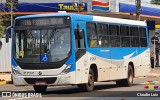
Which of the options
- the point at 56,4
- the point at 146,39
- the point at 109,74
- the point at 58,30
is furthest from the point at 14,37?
the point at 56,4

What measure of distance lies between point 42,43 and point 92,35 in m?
2.54

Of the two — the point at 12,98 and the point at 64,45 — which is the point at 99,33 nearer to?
the point at 64,45

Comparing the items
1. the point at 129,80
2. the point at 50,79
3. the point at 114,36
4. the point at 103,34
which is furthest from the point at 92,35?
the point at 129,80

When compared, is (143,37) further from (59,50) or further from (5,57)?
(5,57)

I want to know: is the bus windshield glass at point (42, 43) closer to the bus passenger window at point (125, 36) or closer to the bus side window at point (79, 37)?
the bus side window at point (79, 37)

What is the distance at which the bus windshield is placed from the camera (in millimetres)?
18297

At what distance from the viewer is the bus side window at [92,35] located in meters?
19.9

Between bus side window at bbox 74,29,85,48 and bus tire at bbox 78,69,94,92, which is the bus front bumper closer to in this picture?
bus side window at bbox 74,29,85,48

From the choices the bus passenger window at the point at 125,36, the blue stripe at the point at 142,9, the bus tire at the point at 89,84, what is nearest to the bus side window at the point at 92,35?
the bus tire at the point at 89,84

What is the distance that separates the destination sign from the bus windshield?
0.72 feet

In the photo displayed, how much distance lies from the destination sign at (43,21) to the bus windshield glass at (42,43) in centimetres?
10

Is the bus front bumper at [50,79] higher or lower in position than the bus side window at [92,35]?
lower

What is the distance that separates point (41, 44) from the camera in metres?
18.5

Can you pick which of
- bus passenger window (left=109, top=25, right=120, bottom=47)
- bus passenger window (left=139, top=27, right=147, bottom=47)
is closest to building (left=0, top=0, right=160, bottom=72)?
bus passenger window (left=139, top=27, right=147, bottom=47)
